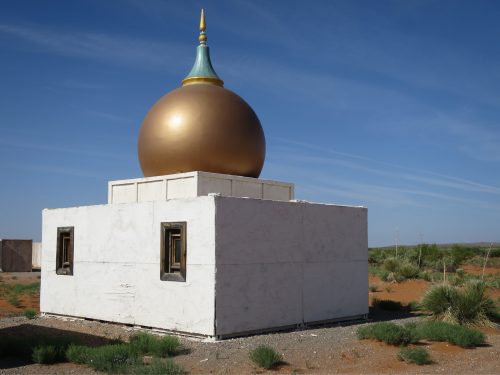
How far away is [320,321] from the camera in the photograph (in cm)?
1447

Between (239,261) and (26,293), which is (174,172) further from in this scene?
(26,293)

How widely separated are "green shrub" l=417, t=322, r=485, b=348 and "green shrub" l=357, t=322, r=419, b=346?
1.08 feet

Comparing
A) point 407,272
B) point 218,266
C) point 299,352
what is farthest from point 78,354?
point 407,272

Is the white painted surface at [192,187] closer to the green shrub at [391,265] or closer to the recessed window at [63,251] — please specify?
the recessed window at [63,251]

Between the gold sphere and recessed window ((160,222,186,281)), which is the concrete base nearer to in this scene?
recessed window ((160,222,186,281))

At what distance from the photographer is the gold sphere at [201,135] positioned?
14234 mm

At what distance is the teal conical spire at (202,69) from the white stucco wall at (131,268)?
4.31m

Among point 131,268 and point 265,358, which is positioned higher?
point 131,268

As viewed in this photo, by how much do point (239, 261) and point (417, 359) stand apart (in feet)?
13.9

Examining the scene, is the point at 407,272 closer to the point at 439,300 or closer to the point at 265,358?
the point at 439,300

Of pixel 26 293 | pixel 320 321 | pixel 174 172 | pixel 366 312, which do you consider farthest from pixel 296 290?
pixel 26 293

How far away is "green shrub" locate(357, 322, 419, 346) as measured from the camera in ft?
38.1

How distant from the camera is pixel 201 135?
1421cm

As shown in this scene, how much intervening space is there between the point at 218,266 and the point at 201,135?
356 centimetres
